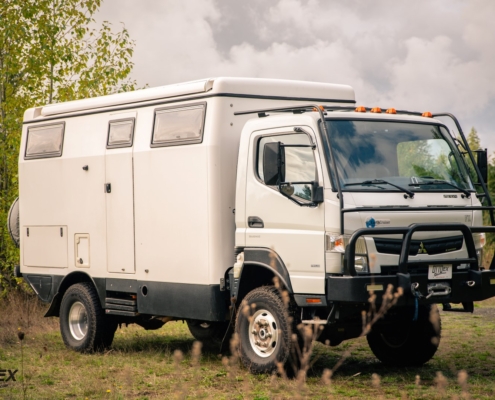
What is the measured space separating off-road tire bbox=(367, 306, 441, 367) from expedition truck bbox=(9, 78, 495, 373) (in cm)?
2

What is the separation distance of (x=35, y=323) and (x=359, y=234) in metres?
9.11

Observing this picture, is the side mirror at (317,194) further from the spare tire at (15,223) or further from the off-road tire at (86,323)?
the spare tire at (15,223)

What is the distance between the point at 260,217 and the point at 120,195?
105 inches

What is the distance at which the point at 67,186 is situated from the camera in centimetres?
1242

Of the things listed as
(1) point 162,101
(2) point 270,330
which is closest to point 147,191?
(1) point 162,101

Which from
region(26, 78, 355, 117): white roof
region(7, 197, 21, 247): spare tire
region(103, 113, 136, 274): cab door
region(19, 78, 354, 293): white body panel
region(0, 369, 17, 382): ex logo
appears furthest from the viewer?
region(7, 197, 21, 247): spare tire

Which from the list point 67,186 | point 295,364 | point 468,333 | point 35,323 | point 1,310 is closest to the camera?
point 295,364

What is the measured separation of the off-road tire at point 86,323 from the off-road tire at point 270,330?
117 inches

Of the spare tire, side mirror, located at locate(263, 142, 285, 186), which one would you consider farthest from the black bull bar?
the spare tire

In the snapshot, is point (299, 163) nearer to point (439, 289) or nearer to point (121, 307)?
point (439, 289)

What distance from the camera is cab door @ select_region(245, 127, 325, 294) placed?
886cm

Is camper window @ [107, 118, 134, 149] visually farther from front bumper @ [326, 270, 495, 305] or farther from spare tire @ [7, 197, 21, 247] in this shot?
front bumper @ [326, 270, 495, 305]

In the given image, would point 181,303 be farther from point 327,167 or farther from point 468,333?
point 468,333

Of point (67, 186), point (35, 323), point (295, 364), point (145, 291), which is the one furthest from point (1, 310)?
point (295, 364)
